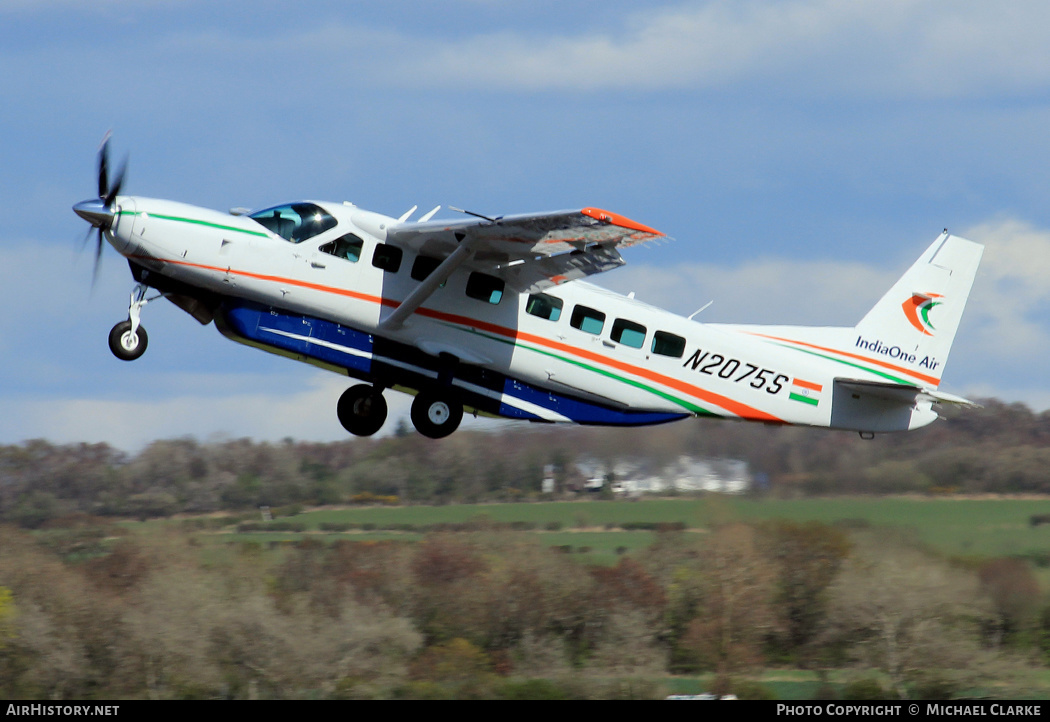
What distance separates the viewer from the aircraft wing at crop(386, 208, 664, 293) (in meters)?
16.9

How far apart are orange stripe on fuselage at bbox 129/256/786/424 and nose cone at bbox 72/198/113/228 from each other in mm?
1052

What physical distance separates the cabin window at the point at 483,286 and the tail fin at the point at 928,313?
753 cm

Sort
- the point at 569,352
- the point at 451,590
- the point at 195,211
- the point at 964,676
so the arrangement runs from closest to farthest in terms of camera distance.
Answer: the point at 195,211, the point at 569,352, the point at 964,676, the point at 451,590

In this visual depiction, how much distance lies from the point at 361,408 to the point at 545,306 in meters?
3.76

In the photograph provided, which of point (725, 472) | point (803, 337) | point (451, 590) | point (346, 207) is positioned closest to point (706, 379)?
point (803, 337)

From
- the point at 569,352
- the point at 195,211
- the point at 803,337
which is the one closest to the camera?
the point at 195,211

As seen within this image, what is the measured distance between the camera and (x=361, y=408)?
2094cm

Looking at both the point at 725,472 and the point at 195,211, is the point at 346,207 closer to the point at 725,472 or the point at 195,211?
the point at 195,211

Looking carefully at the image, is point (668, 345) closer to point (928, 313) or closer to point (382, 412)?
point (382, 412)

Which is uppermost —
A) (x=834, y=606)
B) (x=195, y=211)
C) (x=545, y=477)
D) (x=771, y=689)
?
(x=195, y=211)

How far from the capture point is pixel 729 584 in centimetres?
4384

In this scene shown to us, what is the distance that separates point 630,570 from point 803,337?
23272 millimetres

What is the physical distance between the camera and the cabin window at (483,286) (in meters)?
19.7

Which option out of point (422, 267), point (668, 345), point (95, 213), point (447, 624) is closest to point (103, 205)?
point (95, 213)
